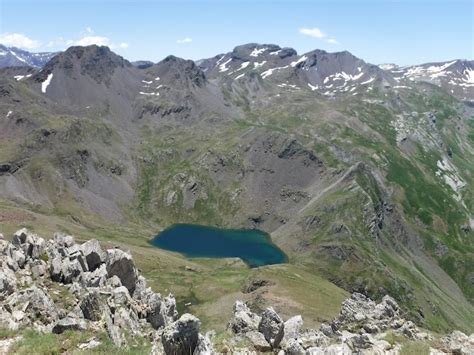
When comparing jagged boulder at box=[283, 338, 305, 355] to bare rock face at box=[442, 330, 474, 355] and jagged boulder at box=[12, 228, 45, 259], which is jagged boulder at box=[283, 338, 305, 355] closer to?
bare rock face at box=[442, 330, 474, 355]

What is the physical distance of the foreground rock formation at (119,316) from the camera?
30.2 meters

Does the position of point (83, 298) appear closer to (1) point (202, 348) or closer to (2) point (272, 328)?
(2) point (272, 328)

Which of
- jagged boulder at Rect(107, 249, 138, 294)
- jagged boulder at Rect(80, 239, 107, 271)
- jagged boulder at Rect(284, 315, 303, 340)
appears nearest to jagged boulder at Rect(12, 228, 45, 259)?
jagged boulder at Rect(80, 239, 107, 271)

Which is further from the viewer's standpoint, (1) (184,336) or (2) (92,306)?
(2) (92,306)

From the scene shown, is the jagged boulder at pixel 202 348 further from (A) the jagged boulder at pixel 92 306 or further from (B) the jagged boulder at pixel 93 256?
(B) the jagged boulder at pixel 93 256

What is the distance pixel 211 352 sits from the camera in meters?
26.5

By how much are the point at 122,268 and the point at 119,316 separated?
13848 millimetres

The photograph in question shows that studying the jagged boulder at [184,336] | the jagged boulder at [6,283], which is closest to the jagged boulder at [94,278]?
the jagged boulder at [6,283]

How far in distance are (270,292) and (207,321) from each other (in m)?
28.5

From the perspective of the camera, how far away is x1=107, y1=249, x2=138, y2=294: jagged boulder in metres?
51.5

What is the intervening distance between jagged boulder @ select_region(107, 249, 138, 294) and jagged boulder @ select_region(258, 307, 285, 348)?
20.2 meters

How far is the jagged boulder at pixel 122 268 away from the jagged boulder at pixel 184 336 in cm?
2581

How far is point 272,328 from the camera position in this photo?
3562cm

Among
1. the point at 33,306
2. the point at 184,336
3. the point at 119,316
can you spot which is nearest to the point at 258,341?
the point at 184,336
